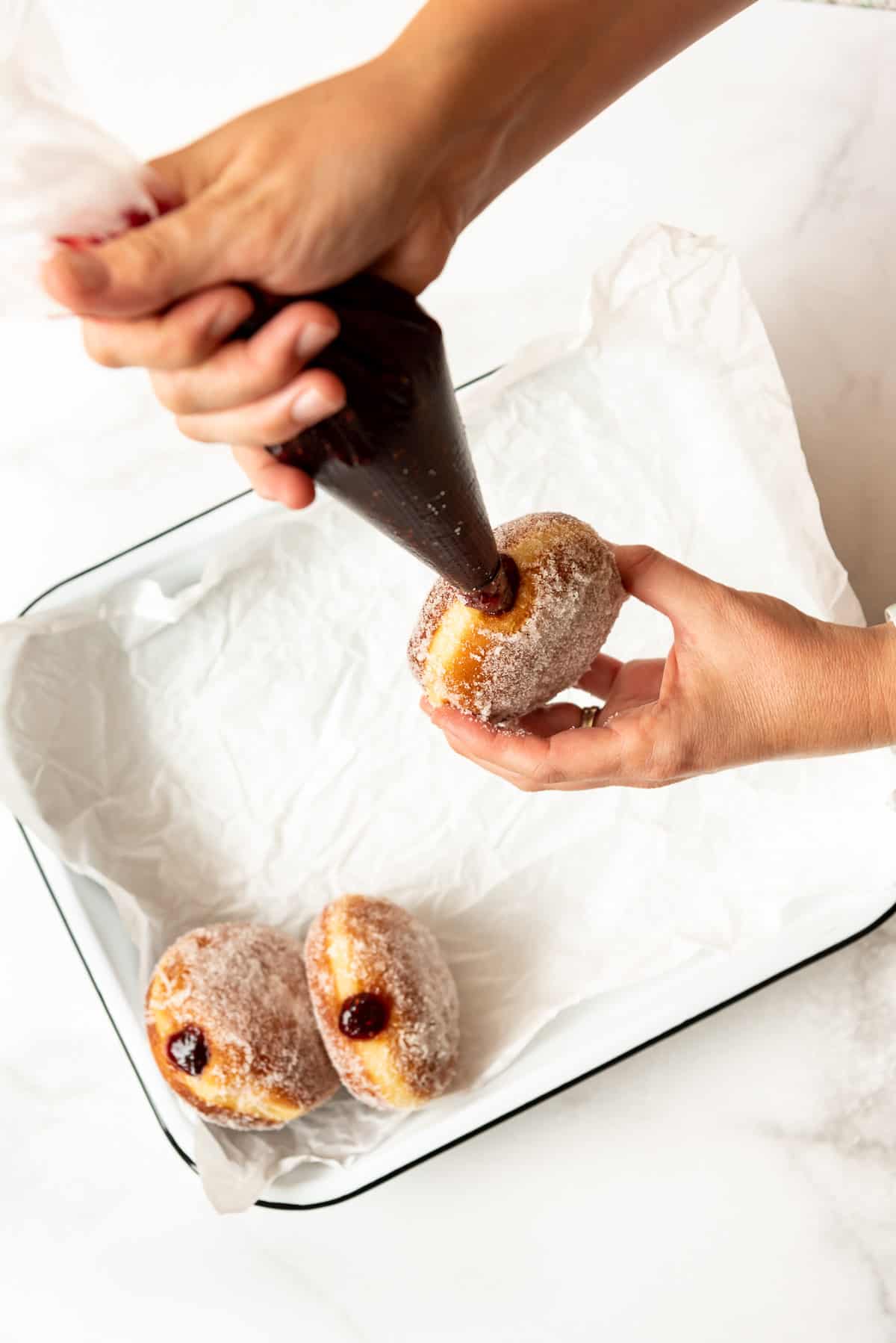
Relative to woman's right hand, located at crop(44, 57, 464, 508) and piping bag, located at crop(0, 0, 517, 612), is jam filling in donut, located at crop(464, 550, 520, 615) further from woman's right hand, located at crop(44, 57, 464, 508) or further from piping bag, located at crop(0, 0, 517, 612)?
woman's right hand, located at crop(44, 57, 464, 508)

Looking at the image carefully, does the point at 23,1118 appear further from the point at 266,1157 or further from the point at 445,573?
the point at 445,573

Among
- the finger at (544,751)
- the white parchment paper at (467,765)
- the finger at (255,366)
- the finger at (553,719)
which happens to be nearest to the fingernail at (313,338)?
the finger at (255,366)

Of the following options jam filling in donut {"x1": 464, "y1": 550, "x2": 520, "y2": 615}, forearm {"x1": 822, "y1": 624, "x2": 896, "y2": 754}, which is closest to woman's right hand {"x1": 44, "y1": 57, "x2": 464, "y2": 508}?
jam filling in donut {"x1": 464, "y1": 550, "x2": 520, "y2": 615}

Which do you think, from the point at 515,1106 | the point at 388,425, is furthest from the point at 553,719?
the point at 388,425

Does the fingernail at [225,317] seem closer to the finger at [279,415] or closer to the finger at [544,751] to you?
the finger at [279,415]

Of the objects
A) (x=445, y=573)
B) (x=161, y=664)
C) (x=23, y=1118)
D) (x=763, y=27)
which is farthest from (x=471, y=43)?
(x=23, y=1118)
